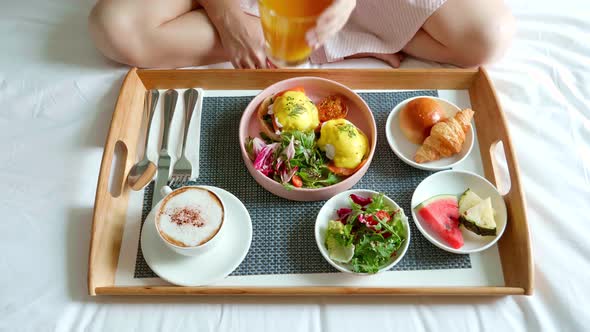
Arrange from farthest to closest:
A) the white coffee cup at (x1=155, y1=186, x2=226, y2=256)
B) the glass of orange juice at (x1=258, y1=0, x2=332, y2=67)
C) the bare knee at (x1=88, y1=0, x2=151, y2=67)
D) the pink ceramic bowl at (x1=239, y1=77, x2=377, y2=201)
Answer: the bare knee at (x1=88, y1=0, x2=151, y2=67), the pink ceramic bowl at (x1=239, y1=77, x2=377, y2=201), the white coffee cup at (x1=155, y1=186, x2=226, y2=256), the glass of orange juice at (x1=258, y1=0, x2=332, y2=67)

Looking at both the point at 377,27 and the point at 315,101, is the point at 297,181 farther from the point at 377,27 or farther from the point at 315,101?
the point at 377,27

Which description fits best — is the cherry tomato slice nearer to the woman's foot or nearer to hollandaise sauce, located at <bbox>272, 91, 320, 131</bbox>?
hollandaise sauce, located at <bbox>272, 91, 320, 131</bbox>

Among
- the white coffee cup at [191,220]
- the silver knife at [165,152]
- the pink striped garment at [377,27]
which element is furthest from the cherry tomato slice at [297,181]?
the pink striped garment at [377,27]

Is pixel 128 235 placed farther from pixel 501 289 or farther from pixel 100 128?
pixel 501 289

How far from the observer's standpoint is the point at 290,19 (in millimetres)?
672

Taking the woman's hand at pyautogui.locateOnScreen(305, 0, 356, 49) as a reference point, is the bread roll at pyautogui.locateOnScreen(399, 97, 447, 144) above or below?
below

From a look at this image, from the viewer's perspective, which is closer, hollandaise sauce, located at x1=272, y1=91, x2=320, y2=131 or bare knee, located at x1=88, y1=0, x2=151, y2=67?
hollandaise sauce, located at x1=272, y1=91, x2=320, y2=131

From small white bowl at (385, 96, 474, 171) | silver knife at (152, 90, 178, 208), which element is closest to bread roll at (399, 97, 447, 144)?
small white bowl at (385, 96, 474, 171)

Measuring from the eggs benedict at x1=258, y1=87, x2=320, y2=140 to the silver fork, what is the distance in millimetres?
157

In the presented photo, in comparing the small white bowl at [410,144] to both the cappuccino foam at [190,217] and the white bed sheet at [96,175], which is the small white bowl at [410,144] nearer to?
the white bed sheet at [96,175]

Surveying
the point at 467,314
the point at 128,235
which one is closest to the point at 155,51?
the point at 128,235

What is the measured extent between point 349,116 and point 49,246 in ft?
2.31

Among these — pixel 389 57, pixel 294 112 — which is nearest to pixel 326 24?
pixel 294 112

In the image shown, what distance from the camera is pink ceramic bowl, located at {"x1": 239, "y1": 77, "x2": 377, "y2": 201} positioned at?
943 millimetres
